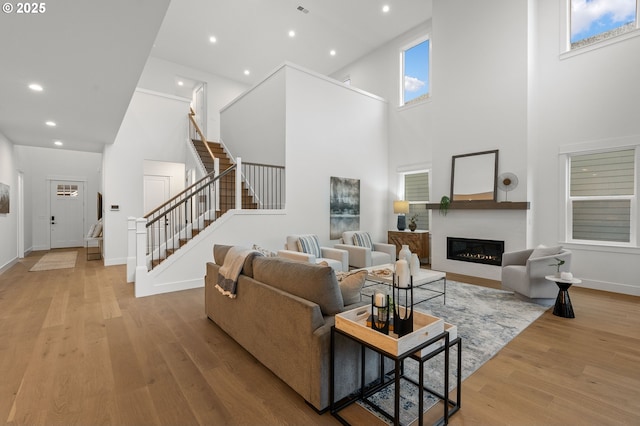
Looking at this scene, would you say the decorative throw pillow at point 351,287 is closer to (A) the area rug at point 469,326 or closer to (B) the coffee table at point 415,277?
(A) the area rug at point 469,326

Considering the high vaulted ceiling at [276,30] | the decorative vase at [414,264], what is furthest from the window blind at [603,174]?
the high vaulted ceiling at [276,30]

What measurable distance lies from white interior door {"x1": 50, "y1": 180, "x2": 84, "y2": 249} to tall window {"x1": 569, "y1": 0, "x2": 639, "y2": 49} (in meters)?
13.8

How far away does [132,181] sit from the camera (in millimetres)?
7242

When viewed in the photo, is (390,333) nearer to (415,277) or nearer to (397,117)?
(415,277)

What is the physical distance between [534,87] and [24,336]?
8.13 metres

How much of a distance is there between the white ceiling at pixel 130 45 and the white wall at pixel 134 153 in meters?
0.55

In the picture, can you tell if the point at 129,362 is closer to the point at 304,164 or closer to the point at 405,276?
the point at 405,276

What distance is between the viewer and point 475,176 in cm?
585

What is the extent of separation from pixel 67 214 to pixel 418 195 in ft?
37.3

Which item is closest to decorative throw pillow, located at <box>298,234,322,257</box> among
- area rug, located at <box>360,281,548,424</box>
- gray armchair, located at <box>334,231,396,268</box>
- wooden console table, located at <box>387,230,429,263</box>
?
gray armchair, located at <box>334,231,396,268</box>

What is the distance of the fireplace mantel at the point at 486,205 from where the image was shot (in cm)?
520

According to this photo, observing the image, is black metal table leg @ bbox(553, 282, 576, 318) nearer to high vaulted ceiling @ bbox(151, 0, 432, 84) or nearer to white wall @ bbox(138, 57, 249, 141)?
high vaulted ceiling @ bbox(151, 0, 432, 84)

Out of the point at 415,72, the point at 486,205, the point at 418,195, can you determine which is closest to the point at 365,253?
the point at 486,205

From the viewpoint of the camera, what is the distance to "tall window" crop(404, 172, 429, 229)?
758 cm
